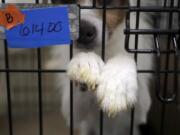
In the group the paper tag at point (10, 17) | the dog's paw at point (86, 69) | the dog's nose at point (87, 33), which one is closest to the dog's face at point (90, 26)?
the dog's nose at point (87, 33)

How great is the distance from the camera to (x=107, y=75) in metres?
1.08

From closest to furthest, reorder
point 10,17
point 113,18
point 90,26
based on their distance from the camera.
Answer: point 10,17, point 90,26, point 113,18

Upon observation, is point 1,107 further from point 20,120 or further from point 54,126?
point 54,126

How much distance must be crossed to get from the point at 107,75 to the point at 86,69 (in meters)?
0.06

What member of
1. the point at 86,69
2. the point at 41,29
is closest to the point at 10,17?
the point at 41,29

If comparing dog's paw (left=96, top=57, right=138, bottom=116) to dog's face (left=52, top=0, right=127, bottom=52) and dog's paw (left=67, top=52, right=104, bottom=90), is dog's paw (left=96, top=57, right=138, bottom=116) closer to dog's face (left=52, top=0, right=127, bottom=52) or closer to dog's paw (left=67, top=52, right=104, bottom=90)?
dog's paw (left=67, top=52, right=104, bottom=90)

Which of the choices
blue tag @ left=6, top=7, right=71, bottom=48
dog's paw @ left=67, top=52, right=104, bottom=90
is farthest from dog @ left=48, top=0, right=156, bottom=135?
blue tag @ left=6, top=7, right=71, bottom=48

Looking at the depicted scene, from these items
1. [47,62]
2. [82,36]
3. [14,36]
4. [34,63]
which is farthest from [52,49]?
[14,36]

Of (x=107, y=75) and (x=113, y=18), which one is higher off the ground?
(x=113, y=18)

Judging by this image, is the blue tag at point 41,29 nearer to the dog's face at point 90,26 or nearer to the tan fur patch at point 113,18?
the dog's face at point 90,26

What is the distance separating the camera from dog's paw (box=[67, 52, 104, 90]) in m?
1.07

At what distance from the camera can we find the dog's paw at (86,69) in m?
1.07

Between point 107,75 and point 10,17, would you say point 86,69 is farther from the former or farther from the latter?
point 10,17

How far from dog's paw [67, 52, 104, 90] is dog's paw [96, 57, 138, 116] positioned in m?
0.02
